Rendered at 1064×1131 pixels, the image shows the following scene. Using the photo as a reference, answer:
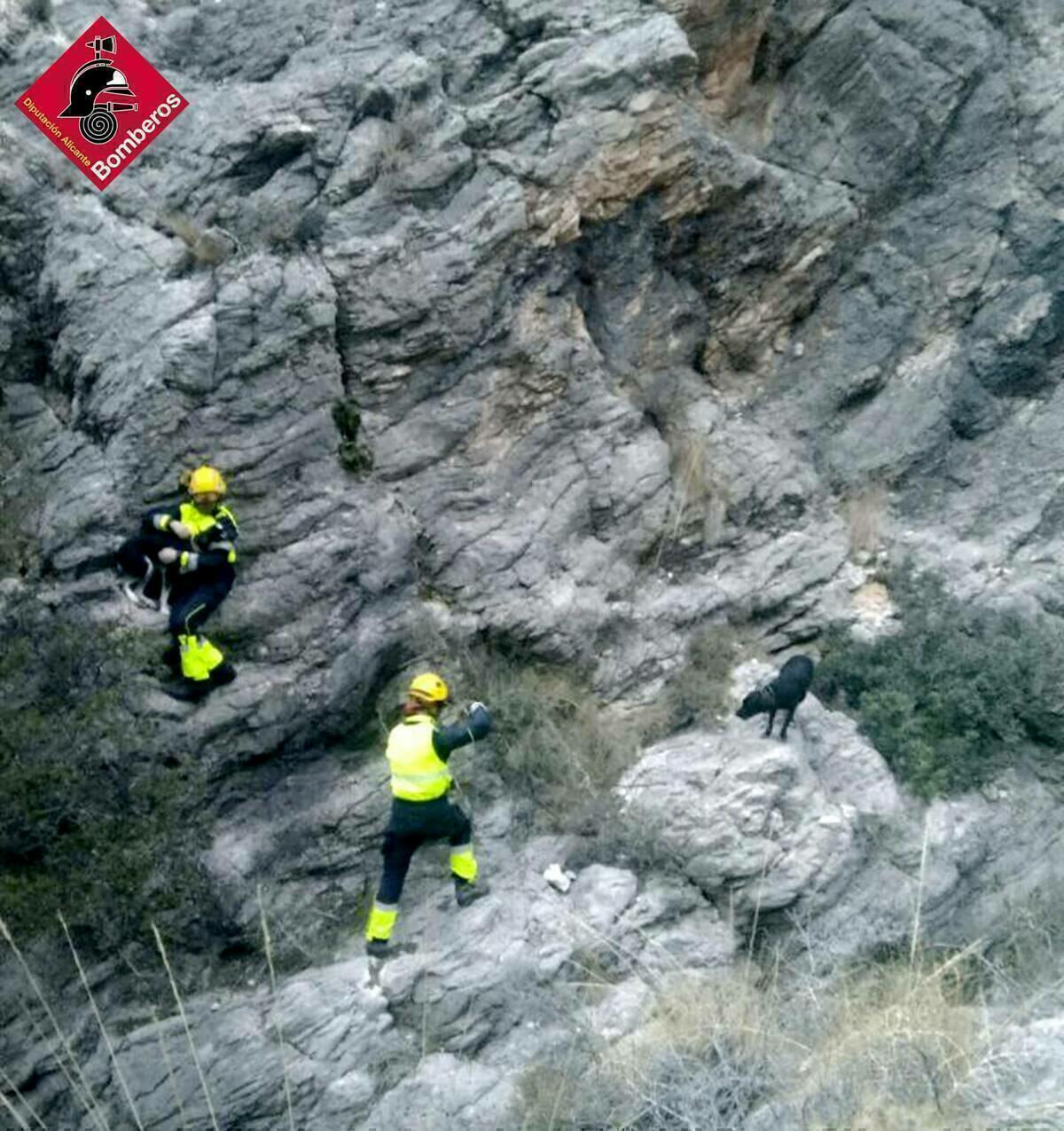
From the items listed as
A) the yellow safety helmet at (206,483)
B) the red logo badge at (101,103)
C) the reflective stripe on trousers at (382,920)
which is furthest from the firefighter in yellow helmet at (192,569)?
the red logo badge at (101,103)

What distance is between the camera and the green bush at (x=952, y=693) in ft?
32.6

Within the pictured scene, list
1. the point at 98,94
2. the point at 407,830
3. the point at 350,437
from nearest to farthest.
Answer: the point at 407,830, the point at 350,437, the point at 98,94

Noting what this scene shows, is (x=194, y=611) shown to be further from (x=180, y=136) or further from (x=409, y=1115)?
(x=180, y=136)

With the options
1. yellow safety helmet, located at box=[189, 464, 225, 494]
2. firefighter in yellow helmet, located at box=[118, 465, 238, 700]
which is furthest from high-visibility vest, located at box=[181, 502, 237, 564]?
yellow safety helmet, located at box=[189, 464, 225, 494]

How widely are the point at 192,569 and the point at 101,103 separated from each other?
448 cm

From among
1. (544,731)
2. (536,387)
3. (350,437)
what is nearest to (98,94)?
(350,437)

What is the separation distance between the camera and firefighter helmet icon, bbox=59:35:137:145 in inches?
412

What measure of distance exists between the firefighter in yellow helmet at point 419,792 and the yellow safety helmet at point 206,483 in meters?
1.98

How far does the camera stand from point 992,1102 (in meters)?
5.75

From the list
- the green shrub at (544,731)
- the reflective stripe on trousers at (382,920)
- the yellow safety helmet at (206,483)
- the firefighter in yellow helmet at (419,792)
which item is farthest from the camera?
the green shrub at (544,731)

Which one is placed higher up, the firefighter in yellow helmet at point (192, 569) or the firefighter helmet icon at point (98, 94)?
the firefighter helmet icon at point (98, 94)

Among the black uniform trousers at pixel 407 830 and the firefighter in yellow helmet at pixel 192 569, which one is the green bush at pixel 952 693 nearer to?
the black uniform trousers at pixel 407 830

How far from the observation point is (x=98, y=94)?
10719 mm

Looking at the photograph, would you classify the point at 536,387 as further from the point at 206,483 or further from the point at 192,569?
the point at 192,569
